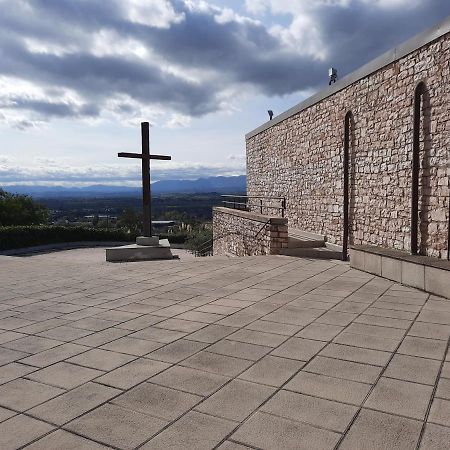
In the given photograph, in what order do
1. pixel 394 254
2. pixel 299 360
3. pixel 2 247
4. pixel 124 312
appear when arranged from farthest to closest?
1. pixel 2 247
2. pixel 394 254
3. pixel 124 312
4. pixel 299 360

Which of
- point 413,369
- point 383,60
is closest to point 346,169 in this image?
point 383,60

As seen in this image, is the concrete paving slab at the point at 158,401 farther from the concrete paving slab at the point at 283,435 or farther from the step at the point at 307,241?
the step at the point at 307,241

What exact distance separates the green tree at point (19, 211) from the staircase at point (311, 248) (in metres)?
30.1

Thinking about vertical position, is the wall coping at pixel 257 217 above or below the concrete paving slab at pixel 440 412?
Result: above

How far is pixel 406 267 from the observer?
6074 mm

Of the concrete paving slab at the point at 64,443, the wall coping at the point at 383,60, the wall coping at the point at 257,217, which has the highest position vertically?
the wall coping at the point at 383,60

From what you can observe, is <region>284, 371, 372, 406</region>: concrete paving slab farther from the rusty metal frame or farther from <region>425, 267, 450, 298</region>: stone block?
the rusty metal frame

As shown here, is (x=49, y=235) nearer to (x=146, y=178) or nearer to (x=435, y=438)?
(x=146, y=178)

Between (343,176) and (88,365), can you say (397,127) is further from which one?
(88,365)

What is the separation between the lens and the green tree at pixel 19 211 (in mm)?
33825

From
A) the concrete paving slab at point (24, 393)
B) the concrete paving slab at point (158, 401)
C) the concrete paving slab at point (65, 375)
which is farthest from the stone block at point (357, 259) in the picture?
the concrete paving slab at point (24, 393)

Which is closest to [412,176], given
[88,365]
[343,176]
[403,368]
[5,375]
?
[343,176]

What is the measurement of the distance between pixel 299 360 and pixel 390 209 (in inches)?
205

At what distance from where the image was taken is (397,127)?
7.35 m
